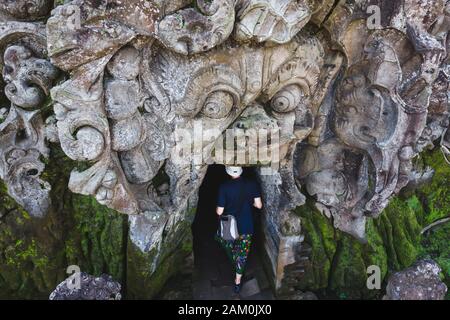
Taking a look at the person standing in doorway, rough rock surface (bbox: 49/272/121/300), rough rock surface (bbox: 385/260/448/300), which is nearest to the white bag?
the person standing in doorway

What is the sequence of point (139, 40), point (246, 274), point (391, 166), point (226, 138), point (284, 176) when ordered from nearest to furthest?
point (139, 40)
point (226, 138)
point (391, 166)
point (284, 176)
point (246, 274)

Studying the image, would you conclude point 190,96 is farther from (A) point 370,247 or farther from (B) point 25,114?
(A) point 370,247

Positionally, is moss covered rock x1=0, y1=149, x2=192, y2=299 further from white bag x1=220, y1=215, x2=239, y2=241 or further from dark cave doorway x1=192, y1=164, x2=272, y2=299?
dark cave doorway x1=192, y1=164, x2=272, y2=299

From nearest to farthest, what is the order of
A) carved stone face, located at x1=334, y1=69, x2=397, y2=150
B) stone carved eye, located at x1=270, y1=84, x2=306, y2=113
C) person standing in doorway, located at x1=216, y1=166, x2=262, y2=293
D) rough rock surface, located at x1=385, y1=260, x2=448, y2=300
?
rough rock surface, located at x1=385, y1=260, x2=448, y2=300, stone carved eye, located at x1=270, y1=84, x2=306, y2=113, carved stone face, located at x1=334, y1=69, x2=397, y2=150, person standing in doorway, located at x1=216, y1=166, x2=262, y2=293

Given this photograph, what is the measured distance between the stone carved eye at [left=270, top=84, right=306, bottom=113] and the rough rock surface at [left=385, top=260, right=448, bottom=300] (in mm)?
1917

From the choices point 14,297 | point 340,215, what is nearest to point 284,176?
point 340,215

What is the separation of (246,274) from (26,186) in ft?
9.53

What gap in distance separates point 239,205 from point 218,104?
144cm

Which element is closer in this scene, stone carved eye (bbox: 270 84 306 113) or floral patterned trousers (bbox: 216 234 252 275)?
stone carved eye (bbox: 270 84 306 113)

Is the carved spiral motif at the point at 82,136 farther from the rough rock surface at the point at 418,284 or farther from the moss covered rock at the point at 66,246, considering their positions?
the rough rock surface at the point at 418,284

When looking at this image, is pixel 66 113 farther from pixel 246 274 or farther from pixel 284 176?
pixel 246 274


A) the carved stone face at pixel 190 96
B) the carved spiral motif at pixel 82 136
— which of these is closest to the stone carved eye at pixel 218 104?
the carved stone face at pixel 190 96

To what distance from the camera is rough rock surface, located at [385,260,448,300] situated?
13.2 feet
